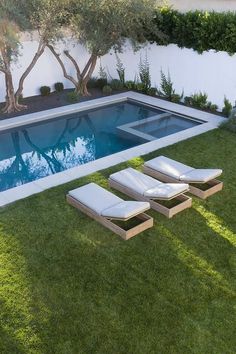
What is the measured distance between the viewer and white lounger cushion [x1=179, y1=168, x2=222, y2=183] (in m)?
9.19

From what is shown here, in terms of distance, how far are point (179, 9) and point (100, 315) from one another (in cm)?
1582

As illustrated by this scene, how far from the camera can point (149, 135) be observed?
14023mm

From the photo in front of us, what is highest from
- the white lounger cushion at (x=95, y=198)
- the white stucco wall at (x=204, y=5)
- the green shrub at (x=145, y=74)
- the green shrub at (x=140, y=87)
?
the white stucco wall at (x=204, y=5)

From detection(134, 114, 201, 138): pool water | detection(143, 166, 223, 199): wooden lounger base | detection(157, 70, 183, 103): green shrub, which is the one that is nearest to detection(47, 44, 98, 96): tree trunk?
detection(157, 70, 183, 103): green shrub

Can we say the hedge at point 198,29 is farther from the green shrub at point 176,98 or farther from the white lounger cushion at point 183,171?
the white lounger cushion at point 183,171

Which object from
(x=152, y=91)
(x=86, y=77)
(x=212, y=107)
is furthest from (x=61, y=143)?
(x=212, y=107)

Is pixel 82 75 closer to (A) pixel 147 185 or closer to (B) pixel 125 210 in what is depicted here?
(A) pixel 147 185

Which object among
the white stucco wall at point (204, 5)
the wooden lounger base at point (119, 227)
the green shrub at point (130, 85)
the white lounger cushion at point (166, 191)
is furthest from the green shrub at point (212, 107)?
the wooden lounger base at point (119, 227)

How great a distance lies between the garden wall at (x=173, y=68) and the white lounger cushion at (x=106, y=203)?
30.2ft

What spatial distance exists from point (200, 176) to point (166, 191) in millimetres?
1200

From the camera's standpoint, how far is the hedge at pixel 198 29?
14.4 m

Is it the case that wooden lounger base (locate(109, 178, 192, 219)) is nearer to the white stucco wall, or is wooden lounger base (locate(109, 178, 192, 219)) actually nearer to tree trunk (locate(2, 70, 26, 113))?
tree trunk (locate(2, 70, 26, 113))

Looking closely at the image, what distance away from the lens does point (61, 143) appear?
13.8m

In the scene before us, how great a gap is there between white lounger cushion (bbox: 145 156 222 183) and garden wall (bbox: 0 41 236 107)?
6.92m
